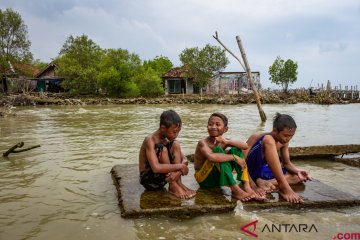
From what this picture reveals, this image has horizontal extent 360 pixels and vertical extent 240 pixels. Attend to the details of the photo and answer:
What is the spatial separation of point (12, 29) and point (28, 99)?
9.32 meters

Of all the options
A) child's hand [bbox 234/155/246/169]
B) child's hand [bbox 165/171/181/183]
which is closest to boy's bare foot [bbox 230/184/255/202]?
child's hand [bbox 234/155/246/169]

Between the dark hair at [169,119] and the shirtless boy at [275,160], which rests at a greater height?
the dark hair at [169,119]

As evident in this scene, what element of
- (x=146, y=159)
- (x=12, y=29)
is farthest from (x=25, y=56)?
(x=146, y=159)

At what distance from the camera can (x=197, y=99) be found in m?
37.0

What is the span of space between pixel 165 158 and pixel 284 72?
44389 millimetres

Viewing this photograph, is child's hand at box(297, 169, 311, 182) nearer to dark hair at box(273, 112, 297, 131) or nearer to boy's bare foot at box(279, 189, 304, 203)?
boy's bare foot at box(279, 189, 304, 203)

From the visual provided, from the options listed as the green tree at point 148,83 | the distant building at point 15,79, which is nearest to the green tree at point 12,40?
the distant building at point 15,79

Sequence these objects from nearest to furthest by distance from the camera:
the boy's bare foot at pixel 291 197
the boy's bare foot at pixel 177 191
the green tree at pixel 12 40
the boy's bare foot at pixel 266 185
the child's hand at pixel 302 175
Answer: the boy's bare foot at pixel 291 197
the boy's bare foot at pixel 177 191
the boy's bare foot at pixel 266 185
the child's hand at pixel 302 175
the green tree at pixel 12 40

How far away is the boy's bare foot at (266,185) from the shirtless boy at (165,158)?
2.96 feet

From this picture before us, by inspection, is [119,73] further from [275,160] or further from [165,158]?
[275,160]

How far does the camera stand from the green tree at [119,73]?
3731 cm

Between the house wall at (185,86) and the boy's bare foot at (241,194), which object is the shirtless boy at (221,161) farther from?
the house wall at (185,86)

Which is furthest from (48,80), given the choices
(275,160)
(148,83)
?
(275,160)

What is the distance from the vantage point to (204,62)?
3966 centimetres
